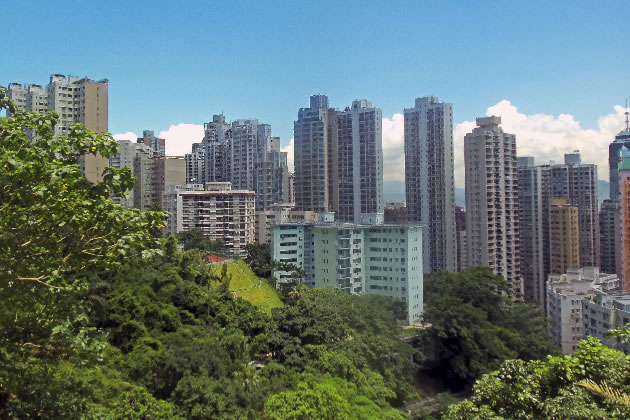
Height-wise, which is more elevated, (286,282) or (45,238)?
(45,238)

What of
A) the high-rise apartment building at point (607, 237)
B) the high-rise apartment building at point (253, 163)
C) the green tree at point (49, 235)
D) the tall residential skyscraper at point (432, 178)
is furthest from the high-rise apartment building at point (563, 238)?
the green tree at point (49, 235)

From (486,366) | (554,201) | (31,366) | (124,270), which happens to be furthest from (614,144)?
(31,366)

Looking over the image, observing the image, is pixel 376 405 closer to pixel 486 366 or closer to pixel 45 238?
pixel 486 366

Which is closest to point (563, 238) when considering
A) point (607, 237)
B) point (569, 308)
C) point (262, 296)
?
point (607, 237)

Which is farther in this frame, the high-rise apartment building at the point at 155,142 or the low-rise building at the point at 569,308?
the high-rise apartment building at the point at 155,142

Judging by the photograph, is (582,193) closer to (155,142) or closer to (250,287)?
(250,287)

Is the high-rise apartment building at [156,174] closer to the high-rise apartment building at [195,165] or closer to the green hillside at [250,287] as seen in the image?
the high-rise apartment building at [195,165]
